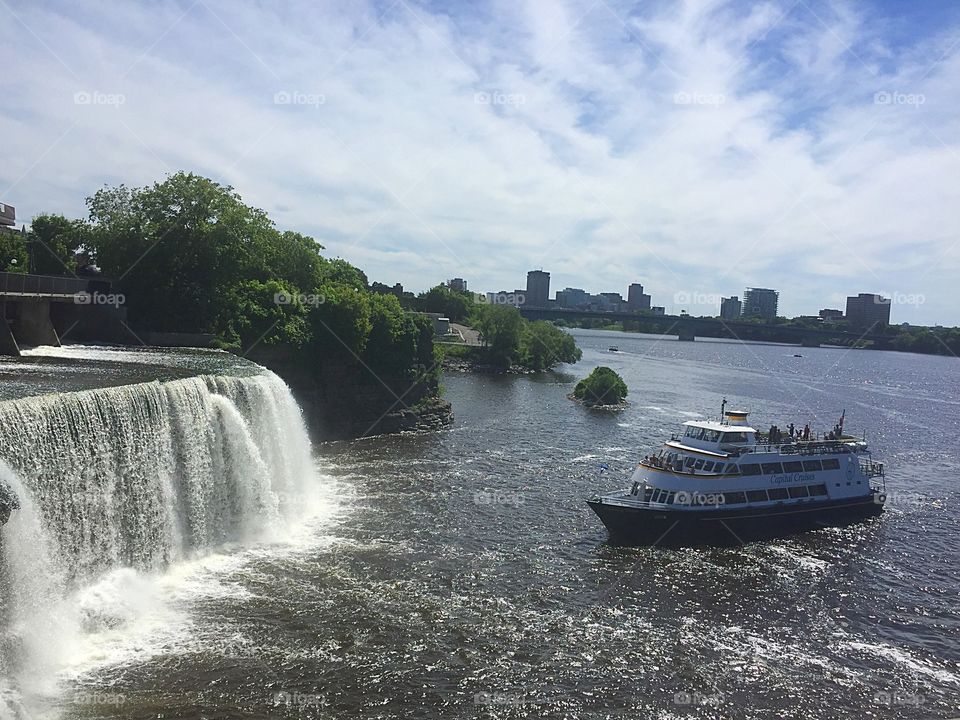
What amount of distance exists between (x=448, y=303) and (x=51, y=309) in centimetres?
13563

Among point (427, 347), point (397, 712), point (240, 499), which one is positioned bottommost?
point (397, 712)

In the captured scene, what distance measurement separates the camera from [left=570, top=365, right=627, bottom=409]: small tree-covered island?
84.1 m

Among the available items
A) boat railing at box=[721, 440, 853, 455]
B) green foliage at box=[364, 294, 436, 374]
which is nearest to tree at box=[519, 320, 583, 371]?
green foliage at box=[364, 294, 436, 374]

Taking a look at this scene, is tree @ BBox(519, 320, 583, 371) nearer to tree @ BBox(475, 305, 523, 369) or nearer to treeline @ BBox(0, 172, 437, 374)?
tree @ BBox(475, 305, 523, 369)

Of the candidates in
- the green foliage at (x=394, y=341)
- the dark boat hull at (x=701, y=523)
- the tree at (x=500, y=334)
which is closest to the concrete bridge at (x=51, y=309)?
the green foliage at (x=394, y=341)

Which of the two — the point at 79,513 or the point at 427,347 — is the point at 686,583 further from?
the point at 427,347

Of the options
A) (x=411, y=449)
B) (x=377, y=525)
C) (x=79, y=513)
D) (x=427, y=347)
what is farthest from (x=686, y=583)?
(x=427, y=347)

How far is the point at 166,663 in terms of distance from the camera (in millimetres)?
21953

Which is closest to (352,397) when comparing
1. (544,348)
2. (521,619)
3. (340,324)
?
(340,324)

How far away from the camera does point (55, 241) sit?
70688 mm

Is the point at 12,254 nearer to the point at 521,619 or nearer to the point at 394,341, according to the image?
the point at 394,341

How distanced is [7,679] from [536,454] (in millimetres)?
39532

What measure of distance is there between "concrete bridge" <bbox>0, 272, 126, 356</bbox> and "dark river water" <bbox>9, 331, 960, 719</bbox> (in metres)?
20.6

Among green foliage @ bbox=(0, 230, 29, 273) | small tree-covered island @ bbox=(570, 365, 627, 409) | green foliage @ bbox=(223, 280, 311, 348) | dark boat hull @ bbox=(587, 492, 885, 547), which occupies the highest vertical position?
green foliage @ bbox=(0, 230, 29, 273)
